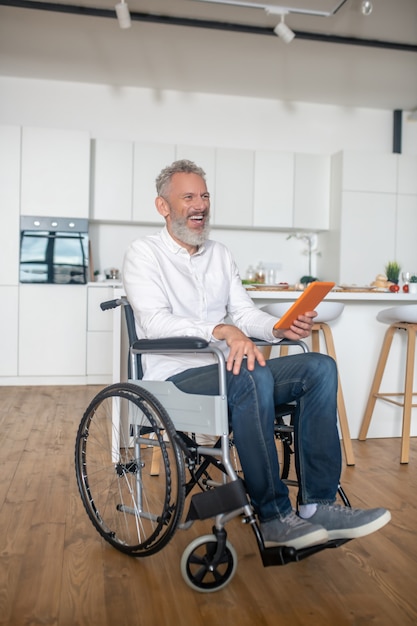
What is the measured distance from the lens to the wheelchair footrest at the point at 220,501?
4.77 ft

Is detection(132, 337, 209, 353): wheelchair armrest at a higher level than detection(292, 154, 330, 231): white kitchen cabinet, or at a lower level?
lower

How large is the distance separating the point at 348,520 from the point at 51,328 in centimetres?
401

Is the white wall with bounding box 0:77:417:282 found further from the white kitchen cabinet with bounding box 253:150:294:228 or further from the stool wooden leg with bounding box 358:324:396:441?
the stool wooden leg with bounding box 358:324:396:441

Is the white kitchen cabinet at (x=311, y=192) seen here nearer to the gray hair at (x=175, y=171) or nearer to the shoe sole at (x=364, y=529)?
the gray hair at (x=175, y=171)

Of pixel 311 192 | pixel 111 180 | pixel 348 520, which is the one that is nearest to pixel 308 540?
pixel 348 520

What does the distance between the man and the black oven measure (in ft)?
10.5

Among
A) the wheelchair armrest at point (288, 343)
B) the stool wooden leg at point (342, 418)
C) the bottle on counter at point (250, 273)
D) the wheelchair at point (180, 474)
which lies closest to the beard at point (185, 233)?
the wheelchair at point (180, 474)

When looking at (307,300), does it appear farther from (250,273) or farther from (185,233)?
(250,273)

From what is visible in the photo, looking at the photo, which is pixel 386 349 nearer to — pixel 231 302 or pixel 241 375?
pixel 231 302

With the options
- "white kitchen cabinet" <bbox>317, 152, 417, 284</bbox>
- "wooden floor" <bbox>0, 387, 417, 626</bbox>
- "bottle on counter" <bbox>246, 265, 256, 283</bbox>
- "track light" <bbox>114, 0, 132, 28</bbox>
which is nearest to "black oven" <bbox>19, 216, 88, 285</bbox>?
"bottle on counter" <bbox>246, 265, 256, 283</bbox>

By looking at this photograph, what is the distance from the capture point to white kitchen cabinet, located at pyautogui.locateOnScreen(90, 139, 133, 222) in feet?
17.8

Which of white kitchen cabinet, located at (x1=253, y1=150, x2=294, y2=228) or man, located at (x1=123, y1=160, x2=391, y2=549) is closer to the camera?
man, located at (x1=123, y1=160, x2=391, y2=549)

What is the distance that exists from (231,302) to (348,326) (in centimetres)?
131

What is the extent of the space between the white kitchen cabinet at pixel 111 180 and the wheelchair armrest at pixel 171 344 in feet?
12.8
